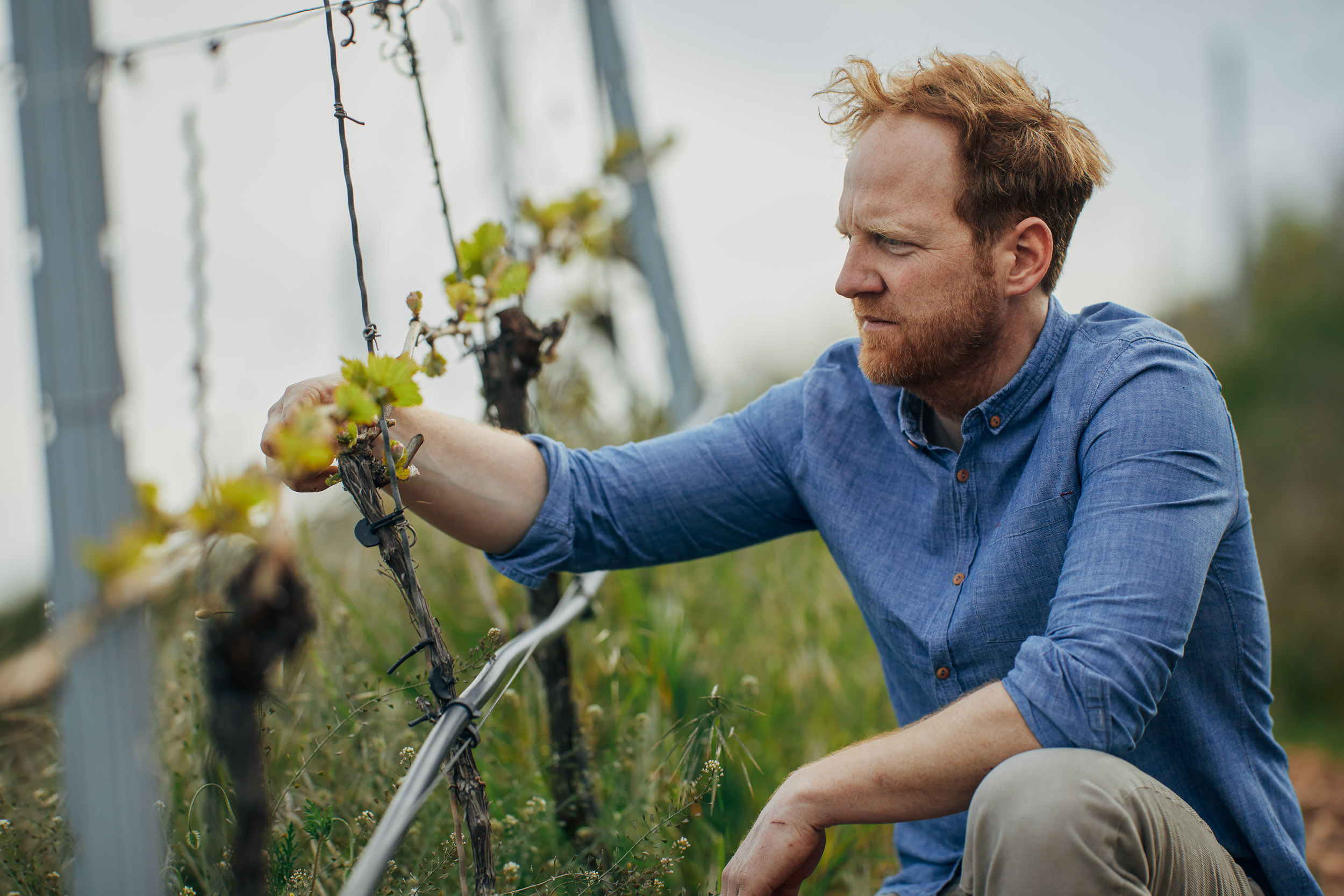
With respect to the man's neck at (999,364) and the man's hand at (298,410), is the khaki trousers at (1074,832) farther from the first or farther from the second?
the man's hand at (298,410)

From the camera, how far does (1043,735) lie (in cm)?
125

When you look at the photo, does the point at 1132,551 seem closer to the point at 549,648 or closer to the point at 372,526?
the point at 372,526

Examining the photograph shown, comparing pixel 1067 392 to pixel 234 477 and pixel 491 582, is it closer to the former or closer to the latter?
pixel 234 477

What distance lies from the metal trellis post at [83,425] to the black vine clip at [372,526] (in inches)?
10.5

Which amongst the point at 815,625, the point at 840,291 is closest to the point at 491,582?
the point at 815,625

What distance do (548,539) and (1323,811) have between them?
3681mm

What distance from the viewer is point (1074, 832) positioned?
3.79ft

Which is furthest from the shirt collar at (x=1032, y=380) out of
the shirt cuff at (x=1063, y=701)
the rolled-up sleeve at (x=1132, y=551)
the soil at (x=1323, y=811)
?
the soil at (x=1323, y=811)

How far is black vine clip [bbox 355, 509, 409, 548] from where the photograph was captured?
1.20 meters

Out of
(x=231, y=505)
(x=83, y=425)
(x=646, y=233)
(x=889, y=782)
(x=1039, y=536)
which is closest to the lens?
(x=231, y=505)

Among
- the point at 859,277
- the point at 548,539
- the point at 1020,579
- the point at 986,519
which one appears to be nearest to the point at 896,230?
the point at 859,277

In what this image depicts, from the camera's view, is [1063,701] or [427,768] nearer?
[427,768]

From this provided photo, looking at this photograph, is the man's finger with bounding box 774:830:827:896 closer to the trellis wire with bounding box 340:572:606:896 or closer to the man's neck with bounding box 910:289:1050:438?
the trellis wire with bounding box 340:572:606:896

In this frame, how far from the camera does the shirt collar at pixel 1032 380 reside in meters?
1.63
